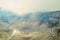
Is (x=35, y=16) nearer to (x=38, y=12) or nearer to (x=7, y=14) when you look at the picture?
(x=38, y=12)

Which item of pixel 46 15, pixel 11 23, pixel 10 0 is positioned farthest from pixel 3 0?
pixel 46 15

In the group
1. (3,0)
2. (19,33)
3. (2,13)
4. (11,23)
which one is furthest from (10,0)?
(19,33)

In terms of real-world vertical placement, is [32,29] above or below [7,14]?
below

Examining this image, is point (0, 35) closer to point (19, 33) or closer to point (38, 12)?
point (19, 33)

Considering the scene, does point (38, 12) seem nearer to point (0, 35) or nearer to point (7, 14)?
point (7, 14)

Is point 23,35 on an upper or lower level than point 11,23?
lower

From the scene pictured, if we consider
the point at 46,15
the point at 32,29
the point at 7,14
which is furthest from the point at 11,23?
the point at 46,15

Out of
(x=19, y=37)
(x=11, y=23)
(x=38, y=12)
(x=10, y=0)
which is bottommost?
(x=19, y=37)
